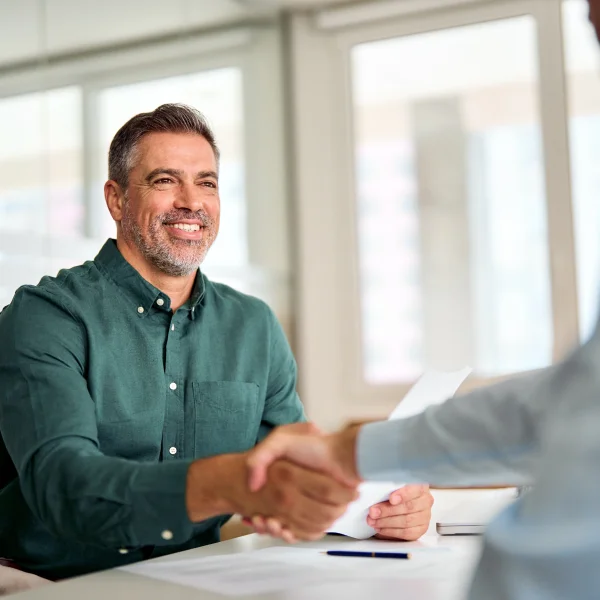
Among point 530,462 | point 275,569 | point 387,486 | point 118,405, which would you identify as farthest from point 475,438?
point 118,405

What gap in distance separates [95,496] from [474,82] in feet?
10.7

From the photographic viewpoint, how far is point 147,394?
169 centimetres

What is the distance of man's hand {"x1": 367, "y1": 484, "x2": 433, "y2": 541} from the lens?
4.83ft

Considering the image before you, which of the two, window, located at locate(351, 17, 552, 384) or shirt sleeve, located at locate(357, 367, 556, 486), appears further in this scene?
window, located at locate(351, 17, 552, 384)

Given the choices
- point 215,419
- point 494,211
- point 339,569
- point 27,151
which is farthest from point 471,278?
point 339,569

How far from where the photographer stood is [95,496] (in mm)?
1267

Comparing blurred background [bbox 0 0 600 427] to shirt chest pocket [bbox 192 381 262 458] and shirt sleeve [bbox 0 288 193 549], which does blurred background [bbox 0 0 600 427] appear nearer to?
shirt chest pocket [bbox 192 381 262 458]

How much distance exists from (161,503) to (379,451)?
34 cm

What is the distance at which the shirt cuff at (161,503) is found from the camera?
1233mm

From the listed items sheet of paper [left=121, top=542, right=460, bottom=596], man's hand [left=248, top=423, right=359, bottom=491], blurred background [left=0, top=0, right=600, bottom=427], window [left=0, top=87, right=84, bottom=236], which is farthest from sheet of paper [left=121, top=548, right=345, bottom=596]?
blurred background [left=0, top=0, right=600, bottom=427]

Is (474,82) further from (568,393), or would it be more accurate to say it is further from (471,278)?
(568,393)

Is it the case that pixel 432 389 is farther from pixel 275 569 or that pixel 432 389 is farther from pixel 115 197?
pixel 115 197

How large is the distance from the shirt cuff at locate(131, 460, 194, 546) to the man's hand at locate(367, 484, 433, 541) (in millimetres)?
368

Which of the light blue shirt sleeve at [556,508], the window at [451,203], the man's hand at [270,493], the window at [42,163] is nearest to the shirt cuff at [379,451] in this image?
the man's hand at [270,493]
